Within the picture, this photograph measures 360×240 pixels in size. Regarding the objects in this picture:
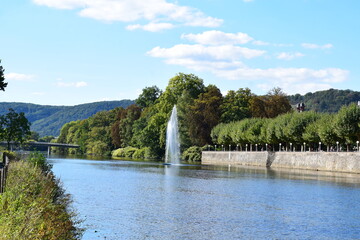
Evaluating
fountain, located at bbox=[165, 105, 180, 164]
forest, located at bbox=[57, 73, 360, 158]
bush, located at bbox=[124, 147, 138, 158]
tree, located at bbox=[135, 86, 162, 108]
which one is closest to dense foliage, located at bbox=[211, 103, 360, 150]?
forest, located at bbox=[57, 73, 360, 158]

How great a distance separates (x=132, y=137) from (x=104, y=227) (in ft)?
386

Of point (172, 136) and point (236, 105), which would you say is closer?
point (236, 105)

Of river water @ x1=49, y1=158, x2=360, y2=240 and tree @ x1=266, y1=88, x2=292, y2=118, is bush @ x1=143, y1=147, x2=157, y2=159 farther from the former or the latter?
river water @ x1=49, y1=158, x2=360, y2=240

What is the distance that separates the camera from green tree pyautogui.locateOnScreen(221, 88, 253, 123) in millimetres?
111812

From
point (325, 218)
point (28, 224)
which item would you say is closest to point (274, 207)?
point (325, 218)

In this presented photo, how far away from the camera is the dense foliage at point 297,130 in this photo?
70.4m

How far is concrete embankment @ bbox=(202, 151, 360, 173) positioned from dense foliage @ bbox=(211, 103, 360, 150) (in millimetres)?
3018

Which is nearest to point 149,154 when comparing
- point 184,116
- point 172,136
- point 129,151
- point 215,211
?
point 129,151

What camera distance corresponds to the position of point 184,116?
113m

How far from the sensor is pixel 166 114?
12562cm

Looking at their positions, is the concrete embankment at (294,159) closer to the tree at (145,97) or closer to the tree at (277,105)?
the tree at (277,105)

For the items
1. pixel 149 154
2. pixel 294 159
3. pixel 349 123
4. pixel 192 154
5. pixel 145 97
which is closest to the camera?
pixel 349 123

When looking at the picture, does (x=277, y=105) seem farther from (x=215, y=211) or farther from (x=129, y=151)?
(x=215, y=211)

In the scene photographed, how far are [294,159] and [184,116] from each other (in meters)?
37.2
